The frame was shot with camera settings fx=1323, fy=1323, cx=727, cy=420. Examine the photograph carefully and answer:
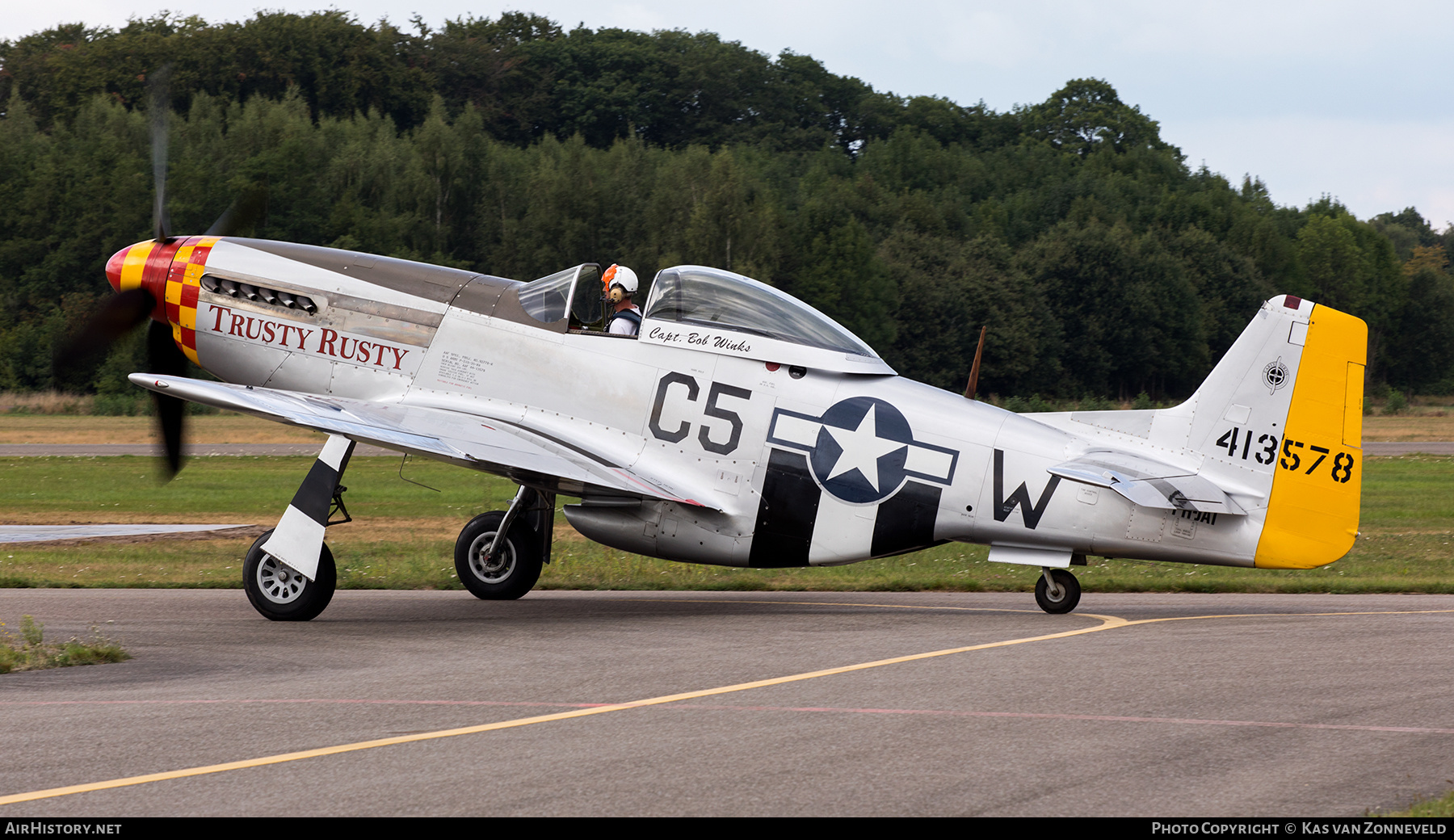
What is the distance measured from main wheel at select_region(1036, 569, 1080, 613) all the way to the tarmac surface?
1.23 ft

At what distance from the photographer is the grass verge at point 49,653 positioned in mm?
9461

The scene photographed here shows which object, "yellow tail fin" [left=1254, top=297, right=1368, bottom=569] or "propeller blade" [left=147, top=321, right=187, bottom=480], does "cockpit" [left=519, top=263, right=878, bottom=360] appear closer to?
"yellow tail fin" [left=1254, top=297, right=1368, bottom=569]

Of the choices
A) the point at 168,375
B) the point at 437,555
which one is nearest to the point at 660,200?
the point at 437,555

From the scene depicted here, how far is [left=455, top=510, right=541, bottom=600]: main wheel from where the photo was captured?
13.4m

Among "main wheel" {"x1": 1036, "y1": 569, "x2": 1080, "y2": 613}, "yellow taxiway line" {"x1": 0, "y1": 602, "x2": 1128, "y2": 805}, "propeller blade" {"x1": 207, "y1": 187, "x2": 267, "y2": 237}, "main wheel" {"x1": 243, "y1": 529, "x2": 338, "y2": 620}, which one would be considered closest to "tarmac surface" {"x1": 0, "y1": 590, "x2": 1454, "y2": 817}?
"yellow taxiway line" {"x1": 0, "y1": 602, "x2": 1128, "y2": 805}

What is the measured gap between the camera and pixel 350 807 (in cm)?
579

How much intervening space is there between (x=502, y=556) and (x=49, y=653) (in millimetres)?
4519

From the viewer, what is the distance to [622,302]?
42.2 feet

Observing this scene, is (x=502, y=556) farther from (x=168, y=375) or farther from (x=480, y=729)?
(x=480, y=729)

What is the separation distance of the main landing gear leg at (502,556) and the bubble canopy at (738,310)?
246 cm

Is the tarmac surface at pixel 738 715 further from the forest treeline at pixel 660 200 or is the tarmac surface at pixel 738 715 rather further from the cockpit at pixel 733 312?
the forest treeline at pixel 660 200

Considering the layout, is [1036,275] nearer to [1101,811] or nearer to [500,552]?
[500,552]

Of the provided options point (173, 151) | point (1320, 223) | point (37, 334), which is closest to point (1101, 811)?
point (37, 334)

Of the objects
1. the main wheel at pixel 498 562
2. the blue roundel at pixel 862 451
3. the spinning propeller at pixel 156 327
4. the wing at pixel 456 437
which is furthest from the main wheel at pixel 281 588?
the blue roundel at pixel 862 451
